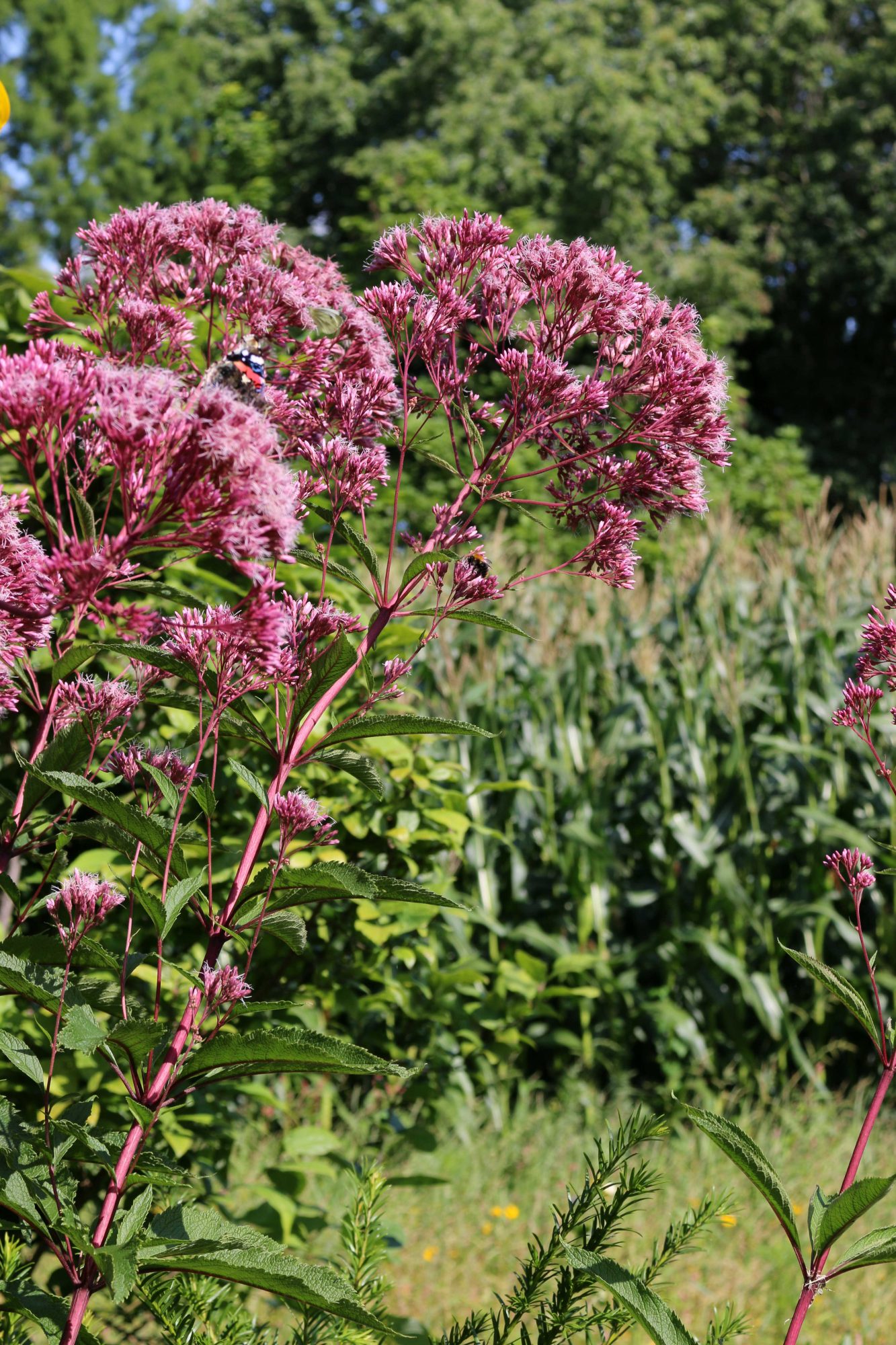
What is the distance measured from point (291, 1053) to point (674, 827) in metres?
4.12

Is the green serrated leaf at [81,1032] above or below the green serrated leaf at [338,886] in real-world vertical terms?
below

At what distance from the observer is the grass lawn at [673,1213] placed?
3141mm

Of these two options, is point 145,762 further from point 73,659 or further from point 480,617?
point 480,617

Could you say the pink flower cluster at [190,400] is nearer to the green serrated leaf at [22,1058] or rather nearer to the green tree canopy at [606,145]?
the green serrated leaf at [22,1058]

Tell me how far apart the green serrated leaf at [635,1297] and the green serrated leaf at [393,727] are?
0.52m

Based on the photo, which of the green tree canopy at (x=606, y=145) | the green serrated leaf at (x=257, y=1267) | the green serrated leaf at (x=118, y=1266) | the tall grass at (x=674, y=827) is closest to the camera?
the green serrated leaf at (x=118, y=1266)

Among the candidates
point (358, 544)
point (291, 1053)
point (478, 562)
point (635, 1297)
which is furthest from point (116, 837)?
point (635, 1297)

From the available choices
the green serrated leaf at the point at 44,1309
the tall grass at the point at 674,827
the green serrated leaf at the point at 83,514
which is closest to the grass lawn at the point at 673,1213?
the tall grass at the point at 674,827

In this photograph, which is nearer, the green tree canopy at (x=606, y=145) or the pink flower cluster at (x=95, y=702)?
the pink flower cluster at (x=95, y=702)

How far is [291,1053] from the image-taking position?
1.07m

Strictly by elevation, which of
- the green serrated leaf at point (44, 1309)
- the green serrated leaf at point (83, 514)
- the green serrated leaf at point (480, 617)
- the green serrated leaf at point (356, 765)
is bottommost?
the green serrated leaf at point (44, 1309)

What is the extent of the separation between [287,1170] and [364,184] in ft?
61.2

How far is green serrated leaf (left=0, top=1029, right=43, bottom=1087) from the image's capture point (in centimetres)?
109

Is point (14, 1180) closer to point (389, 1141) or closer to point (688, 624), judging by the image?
point (389, 1141)
